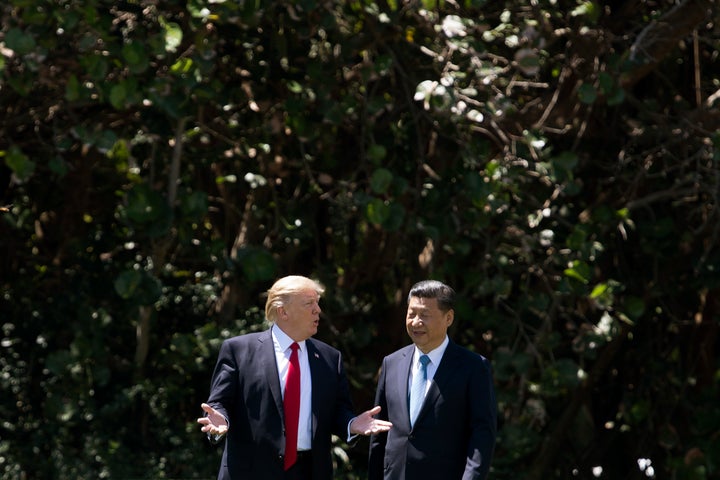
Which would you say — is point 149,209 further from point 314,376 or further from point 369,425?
point 369,425

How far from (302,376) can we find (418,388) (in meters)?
0.43

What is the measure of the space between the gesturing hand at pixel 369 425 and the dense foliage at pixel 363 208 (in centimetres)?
221

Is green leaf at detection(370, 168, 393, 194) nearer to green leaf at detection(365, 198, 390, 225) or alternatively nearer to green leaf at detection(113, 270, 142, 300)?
green leaf at detection(365, 198, 390, 225)

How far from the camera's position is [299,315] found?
471cm

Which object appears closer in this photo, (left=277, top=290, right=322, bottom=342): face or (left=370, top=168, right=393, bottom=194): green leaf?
(left=277, top=290, right=322, bottom=342): face

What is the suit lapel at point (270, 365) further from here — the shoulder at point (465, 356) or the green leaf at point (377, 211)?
the green leaf at point (377, 211)

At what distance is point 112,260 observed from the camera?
822 centimetres

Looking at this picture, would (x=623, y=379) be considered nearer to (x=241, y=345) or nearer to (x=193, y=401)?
(x=193, y=401)

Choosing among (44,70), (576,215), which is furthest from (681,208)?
(44,70)

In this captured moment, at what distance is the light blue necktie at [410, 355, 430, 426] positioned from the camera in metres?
4.61

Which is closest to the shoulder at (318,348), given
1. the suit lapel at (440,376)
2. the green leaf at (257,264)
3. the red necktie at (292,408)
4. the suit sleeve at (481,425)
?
the red necktie at (292,408)

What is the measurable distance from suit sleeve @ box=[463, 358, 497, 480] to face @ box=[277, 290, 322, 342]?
620 mm

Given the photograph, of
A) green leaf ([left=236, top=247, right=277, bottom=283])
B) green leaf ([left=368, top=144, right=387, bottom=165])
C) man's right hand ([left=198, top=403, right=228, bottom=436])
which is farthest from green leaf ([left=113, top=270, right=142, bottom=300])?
man's right hand ([left=198, top=403, right=228, bottom=436])

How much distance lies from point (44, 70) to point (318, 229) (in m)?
2.07
